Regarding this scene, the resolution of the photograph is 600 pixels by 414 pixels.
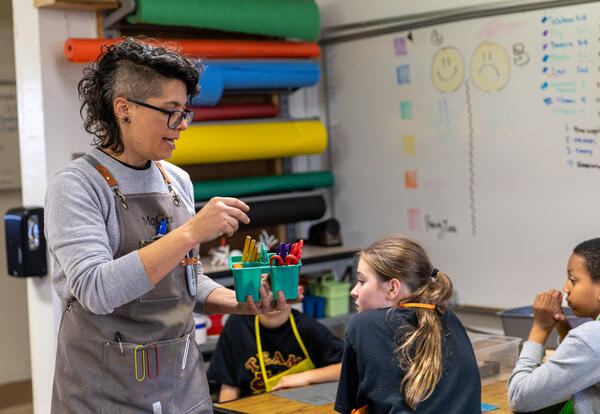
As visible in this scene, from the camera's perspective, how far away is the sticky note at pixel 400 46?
14.1ft

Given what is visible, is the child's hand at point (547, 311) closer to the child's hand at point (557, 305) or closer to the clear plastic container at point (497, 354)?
the child's hand at point (557, 305)

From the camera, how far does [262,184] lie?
4199mm

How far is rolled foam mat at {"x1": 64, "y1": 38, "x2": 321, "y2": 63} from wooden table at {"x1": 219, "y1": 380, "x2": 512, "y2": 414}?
5.17ft

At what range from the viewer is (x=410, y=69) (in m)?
4.29

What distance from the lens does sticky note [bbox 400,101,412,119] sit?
432 centimetres

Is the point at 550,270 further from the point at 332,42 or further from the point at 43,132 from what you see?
the point at 43,132

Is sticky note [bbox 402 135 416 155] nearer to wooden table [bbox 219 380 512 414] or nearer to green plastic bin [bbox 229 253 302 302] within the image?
wooden table [bbox 219 380 512 414]

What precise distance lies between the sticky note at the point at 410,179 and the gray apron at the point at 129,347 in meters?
2.73

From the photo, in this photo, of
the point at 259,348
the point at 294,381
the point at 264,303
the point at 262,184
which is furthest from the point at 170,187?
the point at 262,184

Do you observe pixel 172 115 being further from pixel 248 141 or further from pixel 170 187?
pixel 248 141

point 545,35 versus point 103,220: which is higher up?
point 545,35

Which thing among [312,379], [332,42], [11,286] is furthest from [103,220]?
[11,286]

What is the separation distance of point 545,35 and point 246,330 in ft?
6.30

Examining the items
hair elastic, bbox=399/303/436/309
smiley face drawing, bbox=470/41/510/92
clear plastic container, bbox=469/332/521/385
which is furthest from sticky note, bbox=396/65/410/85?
hair elastic, bbox=399/303/436/309
